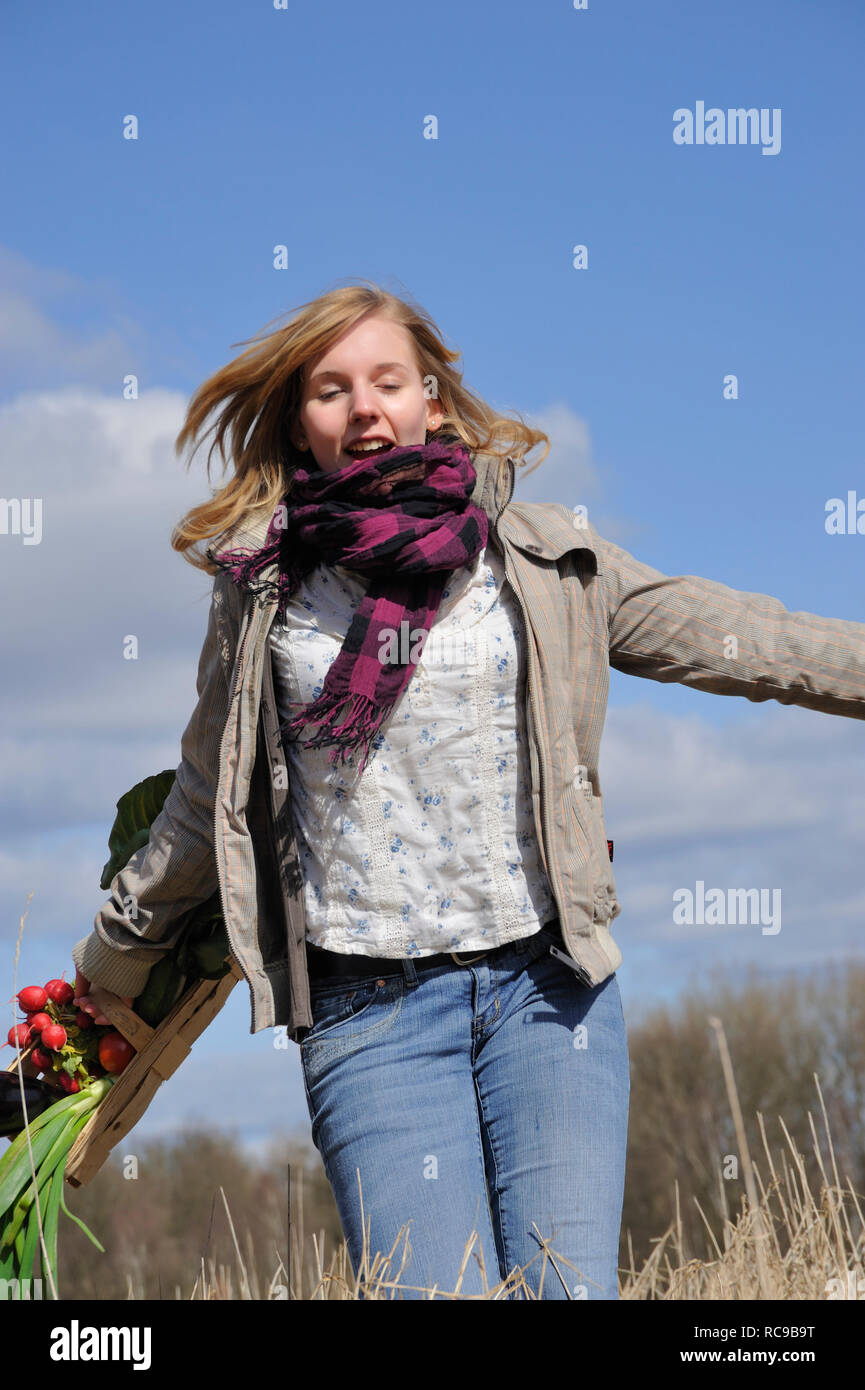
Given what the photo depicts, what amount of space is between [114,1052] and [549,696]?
1318mm

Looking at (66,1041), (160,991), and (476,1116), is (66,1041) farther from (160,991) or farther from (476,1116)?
(476,1116)

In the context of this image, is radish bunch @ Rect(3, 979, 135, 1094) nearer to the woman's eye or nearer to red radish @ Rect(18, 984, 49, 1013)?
red radish @ Rect(18, 984, 49, 1013)

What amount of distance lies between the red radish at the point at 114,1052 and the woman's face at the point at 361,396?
134cm

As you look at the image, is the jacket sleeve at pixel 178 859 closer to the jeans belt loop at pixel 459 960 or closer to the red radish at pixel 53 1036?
the red radish at pixel 53 1036

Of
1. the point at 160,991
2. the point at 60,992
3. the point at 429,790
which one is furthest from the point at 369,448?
the point at 60,992

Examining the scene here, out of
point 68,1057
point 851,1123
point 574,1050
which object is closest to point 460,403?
point 574,1050

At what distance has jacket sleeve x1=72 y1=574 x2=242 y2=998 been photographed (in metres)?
2.73

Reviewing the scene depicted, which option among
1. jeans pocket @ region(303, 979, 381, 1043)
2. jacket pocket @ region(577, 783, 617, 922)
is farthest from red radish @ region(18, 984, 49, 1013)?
jacket pocket @ region(577, 783, 617, 922)

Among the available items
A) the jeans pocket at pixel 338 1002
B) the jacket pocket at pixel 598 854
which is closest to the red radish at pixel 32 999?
the jeans pocket at pixel 338 1002

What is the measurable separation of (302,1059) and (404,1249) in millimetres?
399

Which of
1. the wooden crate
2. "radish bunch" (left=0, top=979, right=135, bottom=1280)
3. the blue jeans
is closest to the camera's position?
the blue jeans

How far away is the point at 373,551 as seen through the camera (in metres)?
2.55

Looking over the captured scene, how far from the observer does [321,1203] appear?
66.6 feet

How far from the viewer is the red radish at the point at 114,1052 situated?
120 inches
